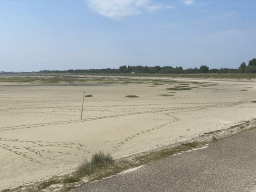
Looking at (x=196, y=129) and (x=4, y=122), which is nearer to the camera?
(x=196, y=129)

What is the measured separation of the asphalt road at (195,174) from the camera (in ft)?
18.2

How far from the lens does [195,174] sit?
6188 mm

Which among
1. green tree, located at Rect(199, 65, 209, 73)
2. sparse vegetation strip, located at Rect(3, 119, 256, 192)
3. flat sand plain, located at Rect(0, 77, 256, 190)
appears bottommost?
flat sand plain, located at Rect(0, 77, 256, 190)

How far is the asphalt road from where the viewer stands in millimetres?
5543

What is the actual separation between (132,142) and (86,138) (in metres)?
2.29

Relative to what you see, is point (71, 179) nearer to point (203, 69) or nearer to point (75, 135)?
point (75, 135)

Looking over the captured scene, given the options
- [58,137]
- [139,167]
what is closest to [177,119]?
[58,137]

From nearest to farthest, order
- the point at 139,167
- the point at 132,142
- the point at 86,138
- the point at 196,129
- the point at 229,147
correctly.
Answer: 1. the point at 139,167
2. the point at 229,147
3. the point at 132,142
4. the point at 86,138
5. the point at 196,129

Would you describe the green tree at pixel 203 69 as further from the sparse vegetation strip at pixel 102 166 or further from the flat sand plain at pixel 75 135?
the sparse vegetation strip at pixel 102 166

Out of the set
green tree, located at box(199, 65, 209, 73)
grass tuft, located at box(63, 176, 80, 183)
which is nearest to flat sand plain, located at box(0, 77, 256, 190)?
grass tuft, located at box(63, 176, 80, 183)

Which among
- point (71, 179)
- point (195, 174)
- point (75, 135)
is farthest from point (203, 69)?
point (71, 179)

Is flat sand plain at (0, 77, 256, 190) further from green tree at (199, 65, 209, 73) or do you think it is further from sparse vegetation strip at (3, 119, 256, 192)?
green tree at (199, 65, 209, 73)

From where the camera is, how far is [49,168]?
7.49 m

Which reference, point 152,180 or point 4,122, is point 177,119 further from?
point 4,122
